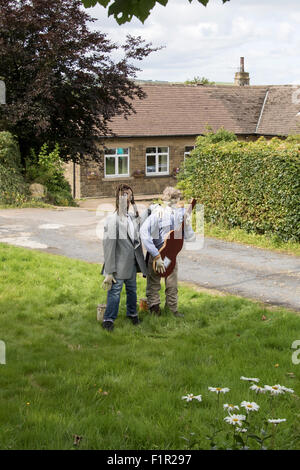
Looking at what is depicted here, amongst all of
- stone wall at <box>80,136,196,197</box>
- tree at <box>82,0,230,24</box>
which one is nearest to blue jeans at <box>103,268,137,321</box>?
tree at <box>82,0,230,24</box>

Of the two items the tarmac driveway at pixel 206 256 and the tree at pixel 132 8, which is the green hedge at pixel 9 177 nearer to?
the tarmac driveway at pixel 206 256

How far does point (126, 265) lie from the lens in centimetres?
752

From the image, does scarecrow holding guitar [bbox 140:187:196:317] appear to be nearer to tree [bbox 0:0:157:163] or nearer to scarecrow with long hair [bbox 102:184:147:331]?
scarecrow with long hair [bbox 102:184:147:331]

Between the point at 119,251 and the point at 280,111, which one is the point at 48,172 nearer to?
the point at 119,251

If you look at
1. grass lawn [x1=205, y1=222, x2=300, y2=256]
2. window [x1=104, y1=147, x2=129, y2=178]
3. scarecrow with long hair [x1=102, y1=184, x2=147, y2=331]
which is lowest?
grass lawn [x1=205, y1=222, x2=300, y2=256]

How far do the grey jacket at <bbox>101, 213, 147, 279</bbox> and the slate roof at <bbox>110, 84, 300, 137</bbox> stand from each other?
82.4 feet

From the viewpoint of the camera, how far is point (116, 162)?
32.6 metres

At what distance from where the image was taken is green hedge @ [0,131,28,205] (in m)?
20.6

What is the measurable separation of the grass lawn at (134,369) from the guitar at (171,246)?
714 mm

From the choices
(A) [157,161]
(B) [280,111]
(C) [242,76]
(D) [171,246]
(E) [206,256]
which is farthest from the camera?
(C) [242,76]

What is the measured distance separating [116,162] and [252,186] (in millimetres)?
18828

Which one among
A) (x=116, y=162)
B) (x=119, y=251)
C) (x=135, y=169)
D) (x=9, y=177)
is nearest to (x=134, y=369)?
(x=119, y=251)

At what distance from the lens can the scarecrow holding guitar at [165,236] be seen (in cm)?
765

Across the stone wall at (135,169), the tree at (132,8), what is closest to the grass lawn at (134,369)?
the tree at (132,8)
